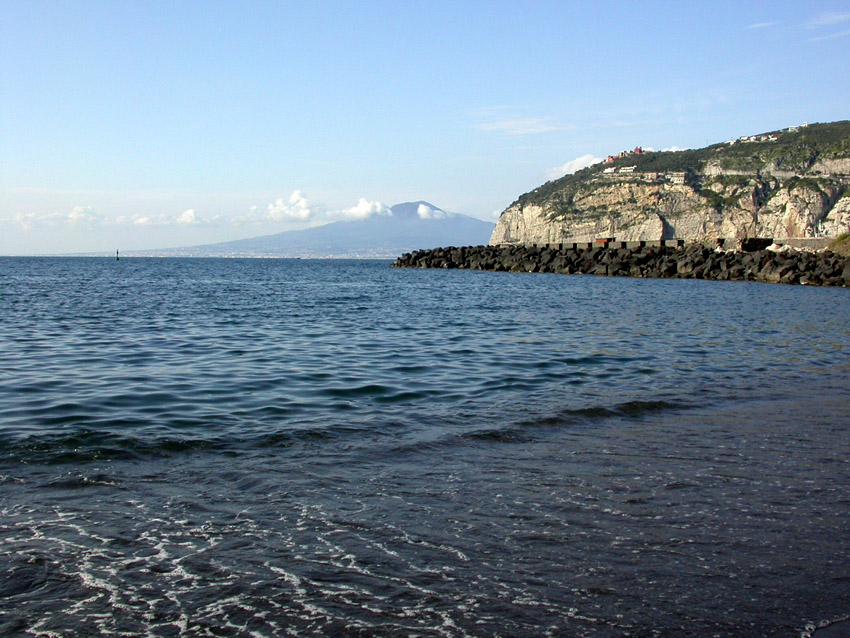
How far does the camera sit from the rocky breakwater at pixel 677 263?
4581 cm

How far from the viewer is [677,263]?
55.6 metres

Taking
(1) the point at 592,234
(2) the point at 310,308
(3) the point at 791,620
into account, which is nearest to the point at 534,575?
(3) the point at 791,620

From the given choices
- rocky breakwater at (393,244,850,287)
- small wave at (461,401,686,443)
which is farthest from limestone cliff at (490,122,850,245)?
small wave at (461,401,686,443)

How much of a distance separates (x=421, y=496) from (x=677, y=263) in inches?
2124

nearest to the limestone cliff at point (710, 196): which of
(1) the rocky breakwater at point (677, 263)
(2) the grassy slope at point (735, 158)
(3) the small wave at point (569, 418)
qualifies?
(2) the grassy slope at point (735, 158)

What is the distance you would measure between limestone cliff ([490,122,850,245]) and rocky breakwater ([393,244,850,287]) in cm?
4327

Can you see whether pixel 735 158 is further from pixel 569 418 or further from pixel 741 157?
pixel 569 418

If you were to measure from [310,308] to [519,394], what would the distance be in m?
17.8

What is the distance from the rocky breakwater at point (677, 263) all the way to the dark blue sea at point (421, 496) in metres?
36.5

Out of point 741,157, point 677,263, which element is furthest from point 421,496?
point 741,157

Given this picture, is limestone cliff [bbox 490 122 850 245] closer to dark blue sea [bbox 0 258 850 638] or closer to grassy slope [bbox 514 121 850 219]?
grassy slope [bbox 514 121 850 219]

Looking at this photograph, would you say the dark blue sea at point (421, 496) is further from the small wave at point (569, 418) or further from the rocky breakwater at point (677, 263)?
the rocky breakwater at point (677, 263)

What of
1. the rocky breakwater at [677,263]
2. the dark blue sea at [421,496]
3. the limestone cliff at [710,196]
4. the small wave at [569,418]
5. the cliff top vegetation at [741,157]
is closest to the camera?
the dark blue sea at [421,496]

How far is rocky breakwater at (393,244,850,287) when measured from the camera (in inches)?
1804
